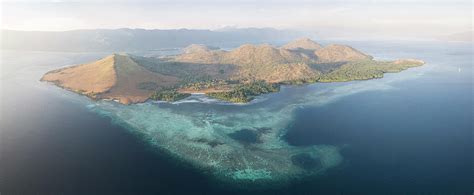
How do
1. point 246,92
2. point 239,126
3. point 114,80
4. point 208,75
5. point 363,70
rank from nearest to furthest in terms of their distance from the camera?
1. point 239,126
2. point 246,92
3. point 114,80
4. point 208,75
5. point 363,70

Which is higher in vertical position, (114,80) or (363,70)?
(363,70)

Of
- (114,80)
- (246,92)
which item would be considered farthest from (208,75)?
(114,80)

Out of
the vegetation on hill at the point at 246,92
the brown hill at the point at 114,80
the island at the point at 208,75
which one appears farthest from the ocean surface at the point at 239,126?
the island at the point at 208,75

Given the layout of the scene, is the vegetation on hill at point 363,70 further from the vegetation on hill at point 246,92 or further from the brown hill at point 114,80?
the brown hill at point 114,80

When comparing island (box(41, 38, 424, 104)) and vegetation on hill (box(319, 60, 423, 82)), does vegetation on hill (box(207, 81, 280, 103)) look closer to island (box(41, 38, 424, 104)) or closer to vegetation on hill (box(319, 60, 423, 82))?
island (box(41, 38, 424, 104))

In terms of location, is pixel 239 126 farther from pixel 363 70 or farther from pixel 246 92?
pixel 363 70

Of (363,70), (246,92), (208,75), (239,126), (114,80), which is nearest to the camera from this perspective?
(239,126)

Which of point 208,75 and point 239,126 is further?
point 208,75

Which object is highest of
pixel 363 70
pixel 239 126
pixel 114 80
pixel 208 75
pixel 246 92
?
pixel 363 70
